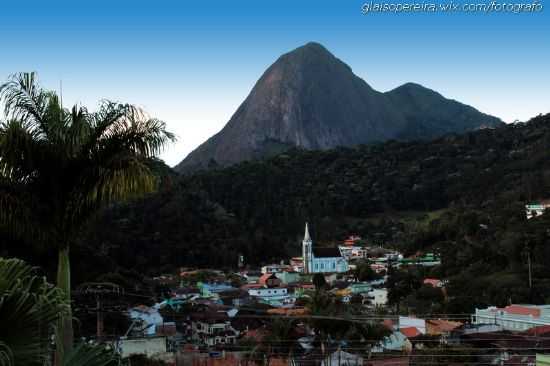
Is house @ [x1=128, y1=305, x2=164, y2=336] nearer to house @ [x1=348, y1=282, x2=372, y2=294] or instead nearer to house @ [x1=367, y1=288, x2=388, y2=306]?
house @ [x1=367, y1=288, x2=388, y2=306]

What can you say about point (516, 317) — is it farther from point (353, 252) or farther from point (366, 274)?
point (353, 252)

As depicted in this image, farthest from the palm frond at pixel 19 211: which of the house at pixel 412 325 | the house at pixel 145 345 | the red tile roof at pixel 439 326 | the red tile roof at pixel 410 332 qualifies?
the red tile roof at pixel 439 326

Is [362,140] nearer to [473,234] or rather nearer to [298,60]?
[298,60]

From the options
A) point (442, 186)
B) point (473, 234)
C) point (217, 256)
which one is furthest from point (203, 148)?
point (473, 234)

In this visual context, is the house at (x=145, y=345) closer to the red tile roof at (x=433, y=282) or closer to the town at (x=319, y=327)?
the town at (x=319, y=327)

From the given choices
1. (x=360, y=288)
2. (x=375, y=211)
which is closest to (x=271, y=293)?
(x=360, y=288)
